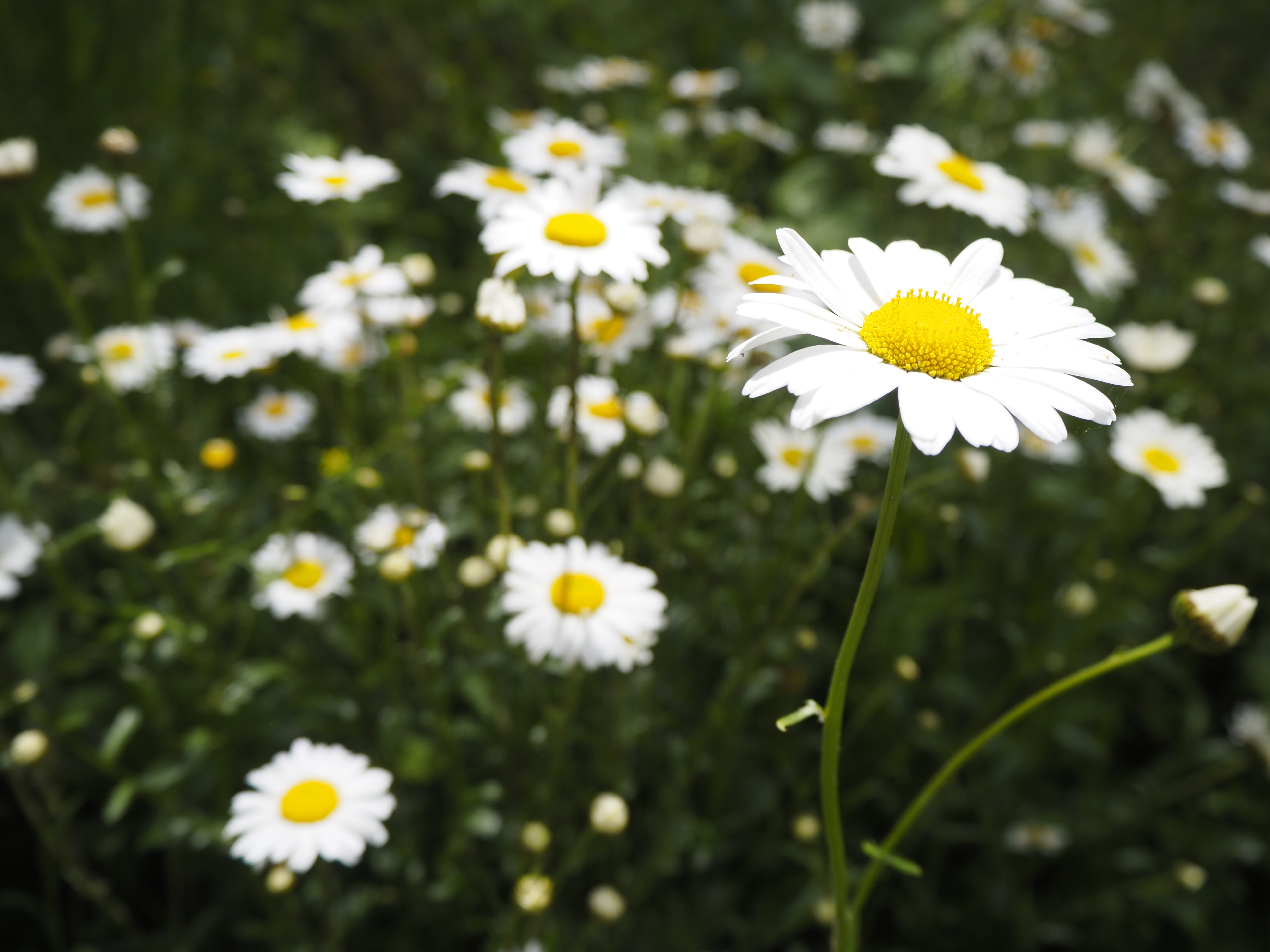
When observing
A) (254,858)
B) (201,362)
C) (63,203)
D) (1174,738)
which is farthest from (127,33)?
(1174,738)

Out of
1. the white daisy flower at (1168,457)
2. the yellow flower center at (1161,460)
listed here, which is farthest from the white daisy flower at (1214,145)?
the yellow flower center at (1161,460)

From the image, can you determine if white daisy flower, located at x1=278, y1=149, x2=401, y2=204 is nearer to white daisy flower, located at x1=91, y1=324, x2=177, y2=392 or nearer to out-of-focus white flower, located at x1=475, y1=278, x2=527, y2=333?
out-of-focus white flower, located at x1=475, y1=278, x2=527, y2=333

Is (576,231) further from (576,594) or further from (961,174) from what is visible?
(961,174)

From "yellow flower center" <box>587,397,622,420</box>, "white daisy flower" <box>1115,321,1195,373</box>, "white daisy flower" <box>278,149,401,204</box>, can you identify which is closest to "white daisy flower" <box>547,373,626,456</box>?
"yellow flower center" <box>587,397,622,420</box>

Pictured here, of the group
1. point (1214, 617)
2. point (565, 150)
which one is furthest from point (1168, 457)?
point (565, 150)

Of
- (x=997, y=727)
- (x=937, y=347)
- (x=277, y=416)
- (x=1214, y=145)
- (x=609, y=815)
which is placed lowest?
(x=277, y=416)
